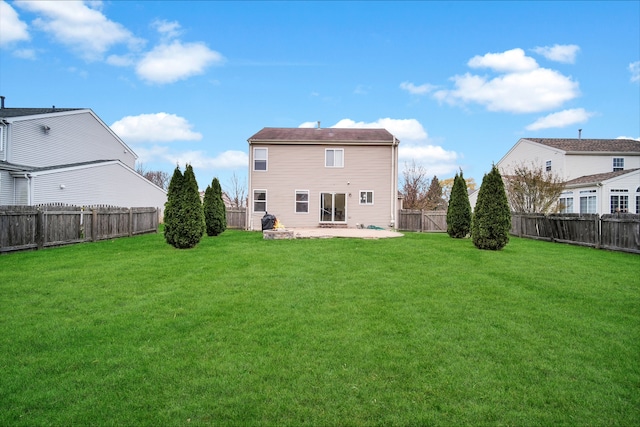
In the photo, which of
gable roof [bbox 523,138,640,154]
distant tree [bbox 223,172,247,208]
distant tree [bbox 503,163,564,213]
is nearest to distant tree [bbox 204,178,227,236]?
distant tree [bbox 503,163,564,213]

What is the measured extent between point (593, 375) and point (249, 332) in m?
3.77

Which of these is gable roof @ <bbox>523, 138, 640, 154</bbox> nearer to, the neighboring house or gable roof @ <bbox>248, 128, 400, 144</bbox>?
the neighboring house

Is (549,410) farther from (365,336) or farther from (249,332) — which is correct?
(249,332)

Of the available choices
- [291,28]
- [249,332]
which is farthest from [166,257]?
[291,28]

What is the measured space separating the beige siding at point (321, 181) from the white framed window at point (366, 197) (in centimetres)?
19

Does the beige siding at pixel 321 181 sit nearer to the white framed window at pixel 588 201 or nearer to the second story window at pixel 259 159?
the second story window at pixel 259 159

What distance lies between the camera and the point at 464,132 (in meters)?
21.8

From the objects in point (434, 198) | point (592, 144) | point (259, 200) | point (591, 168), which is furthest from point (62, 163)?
point (592, 144)

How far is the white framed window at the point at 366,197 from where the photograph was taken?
22.1 metres

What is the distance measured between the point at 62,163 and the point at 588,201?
34649 mm

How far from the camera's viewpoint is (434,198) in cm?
4256

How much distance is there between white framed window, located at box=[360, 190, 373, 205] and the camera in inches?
871

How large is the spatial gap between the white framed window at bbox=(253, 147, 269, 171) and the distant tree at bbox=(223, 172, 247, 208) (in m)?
21.0

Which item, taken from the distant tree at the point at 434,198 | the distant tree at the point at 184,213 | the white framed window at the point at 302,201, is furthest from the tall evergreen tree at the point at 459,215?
the distant tree at the point at 434,198
